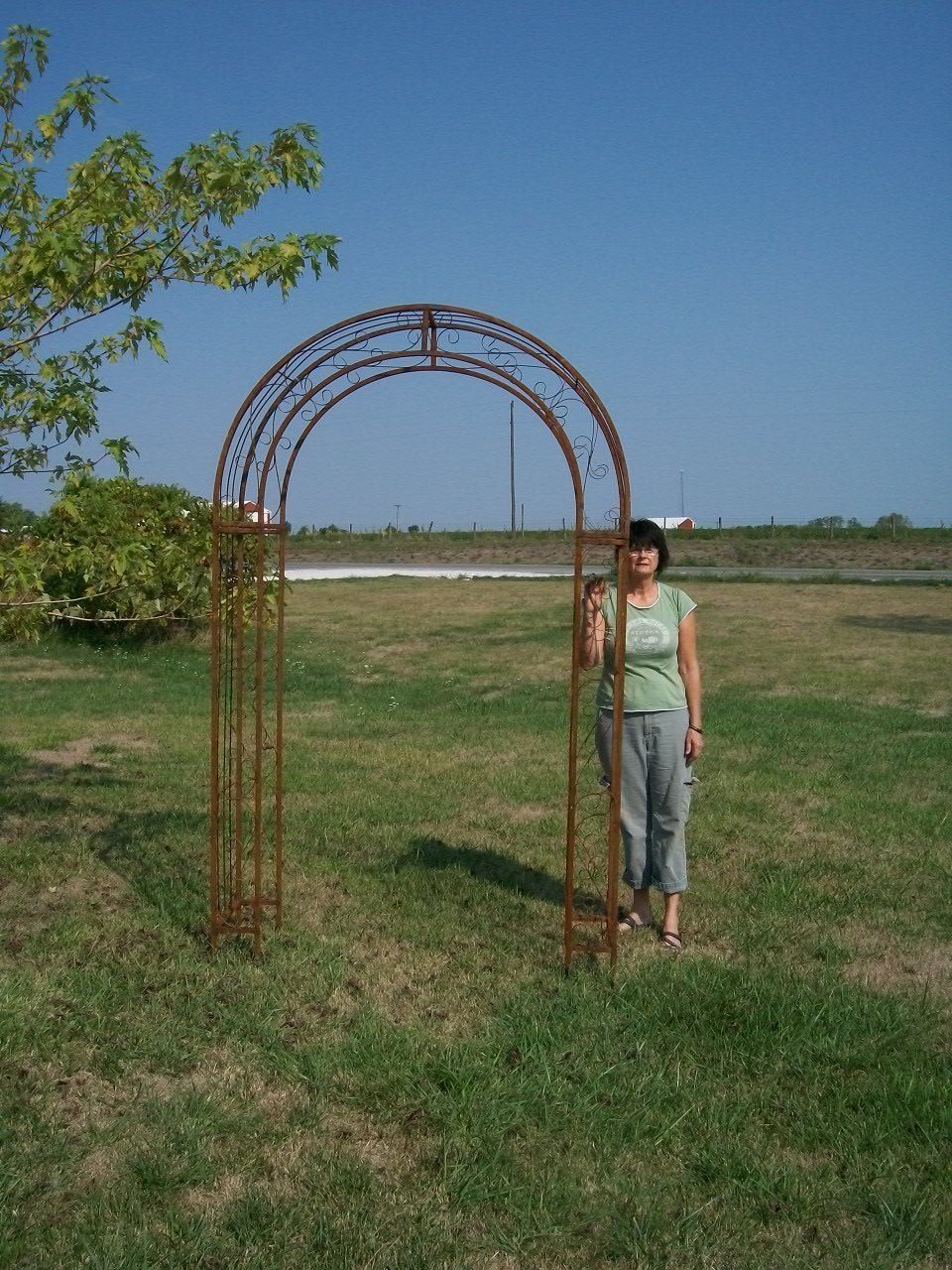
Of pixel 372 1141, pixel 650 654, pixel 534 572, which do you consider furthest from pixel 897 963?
pixel 534 572

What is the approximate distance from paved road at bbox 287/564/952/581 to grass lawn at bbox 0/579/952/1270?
2039cm

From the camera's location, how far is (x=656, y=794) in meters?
5.73

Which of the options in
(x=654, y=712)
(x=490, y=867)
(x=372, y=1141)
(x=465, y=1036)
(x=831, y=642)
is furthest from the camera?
(x=831, y=642)

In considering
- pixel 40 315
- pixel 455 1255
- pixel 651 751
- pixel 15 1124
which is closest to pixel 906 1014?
pixel 651 751

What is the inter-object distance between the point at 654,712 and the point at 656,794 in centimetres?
37

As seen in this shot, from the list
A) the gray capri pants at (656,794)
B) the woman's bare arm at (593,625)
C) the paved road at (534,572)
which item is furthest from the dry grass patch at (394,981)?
the paved road at (534,572)

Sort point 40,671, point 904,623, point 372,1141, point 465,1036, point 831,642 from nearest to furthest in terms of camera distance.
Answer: point 372,1141
point 465,1036
point 40,671
point 831,642
point 904,623

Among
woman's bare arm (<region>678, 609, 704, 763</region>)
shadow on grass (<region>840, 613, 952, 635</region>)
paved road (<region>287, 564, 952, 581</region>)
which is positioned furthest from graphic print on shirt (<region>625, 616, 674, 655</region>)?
paved road (<region>287, 564, 952, 581</region>)

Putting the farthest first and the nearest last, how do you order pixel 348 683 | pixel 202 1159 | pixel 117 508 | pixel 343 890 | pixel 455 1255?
1. pixel 117 508
2. pixel 348 683
3. pixel 343 890
4. pixel 202 1159
5. pixel 455 1255

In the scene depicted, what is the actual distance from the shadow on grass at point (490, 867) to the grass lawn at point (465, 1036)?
41mm

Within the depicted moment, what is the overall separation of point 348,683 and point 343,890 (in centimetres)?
872

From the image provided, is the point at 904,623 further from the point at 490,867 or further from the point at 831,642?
the point at 490,867

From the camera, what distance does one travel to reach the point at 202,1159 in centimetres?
388

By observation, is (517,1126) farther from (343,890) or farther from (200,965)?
(343,890)
